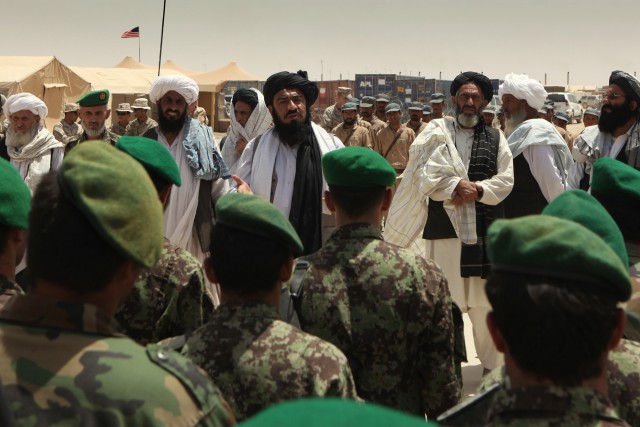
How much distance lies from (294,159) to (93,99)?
187 centimetres

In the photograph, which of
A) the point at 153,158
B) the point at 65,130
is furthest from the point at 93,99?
the point at 65,130

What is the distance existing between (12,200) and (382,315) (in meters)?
1.27

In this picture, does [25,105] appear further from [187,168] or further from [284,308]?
[284,308]

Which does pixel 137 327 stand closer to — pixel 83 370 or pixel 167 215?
pixel 83 370

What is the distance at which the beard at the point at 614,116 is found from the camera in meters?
6.28

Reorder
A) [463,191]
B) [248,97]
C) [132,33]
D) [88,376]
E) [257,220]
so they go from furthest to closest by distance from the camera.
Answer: [132,33] < [248,97] < [463,191] < [257,220] < [88,376]

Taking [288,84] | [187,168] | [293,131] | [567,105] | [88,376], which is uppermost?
[567,105]

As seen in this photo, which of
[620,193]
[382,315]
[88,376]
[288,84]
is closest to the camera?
[88,376]

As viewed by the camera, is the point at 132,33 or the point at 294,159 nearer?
the point at 294,159

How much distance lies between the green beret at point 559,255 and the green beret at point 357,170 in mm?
1410

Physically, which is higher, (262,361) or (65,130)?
(65,130)

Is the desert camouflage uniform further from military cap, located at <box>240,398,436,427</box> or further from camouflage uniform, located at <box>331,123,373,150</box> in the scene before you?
military cap, located at <box>240,398,436,427</box>

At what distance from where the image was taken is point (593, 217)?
238 cm

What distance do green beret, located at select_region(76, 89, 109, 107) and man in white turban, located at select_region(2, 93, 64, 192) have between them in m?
0.32
